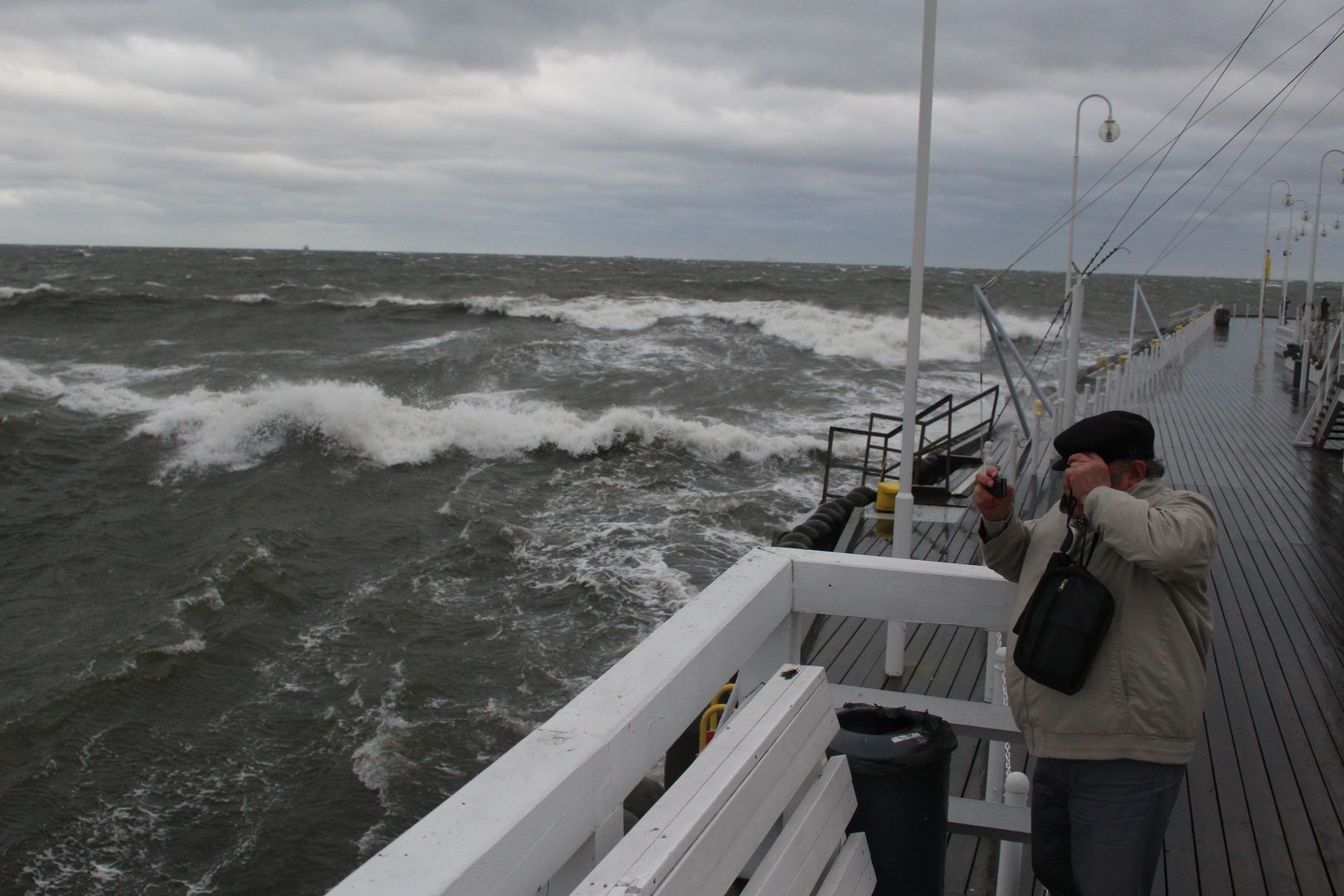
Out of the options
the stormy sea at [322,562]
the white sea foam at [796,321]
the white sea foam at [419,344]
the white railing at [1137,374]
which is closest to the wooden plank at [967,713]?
the stormy sea at [322,562]

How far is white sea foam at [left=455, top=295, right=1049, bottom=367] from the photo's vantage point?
3841 cm

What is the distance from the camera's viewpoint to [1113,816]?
7.91 feet

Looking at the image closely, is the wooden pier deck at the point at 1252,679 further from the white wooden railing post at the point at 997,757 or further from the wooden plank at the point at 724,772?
the wooden plank at the point at 724,772

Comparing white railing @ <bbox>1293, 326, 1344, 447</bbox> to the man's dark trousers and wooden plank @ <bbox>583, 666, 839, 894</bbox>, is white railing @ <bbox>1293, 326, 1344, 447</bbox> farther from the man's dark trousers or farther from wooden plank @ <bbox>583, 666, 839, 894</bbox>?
wooden plank @ <bbox>583, 666, 839, 894</bbox>

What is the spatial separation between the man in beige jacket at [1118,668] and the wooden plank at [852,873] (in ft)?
1.76

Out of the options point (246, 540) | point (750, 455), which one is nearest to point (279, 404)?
point (246, 540)

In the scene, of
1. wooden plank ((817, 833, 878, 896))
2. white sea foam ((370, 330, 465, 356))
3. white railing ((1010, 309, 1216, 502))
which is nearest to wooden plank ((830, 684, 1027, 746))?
wooden plank ((817, 833, 878, 896))

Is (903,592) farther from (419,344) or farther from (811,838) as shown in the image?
(419,344)

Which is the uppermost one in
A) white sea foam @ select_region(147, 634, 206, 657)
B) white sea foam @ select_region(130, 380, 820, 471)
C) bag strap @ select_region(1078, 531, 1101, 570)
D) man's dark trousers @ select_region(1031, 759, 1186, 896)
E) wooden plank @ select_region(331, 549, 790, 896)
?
bag strap @ select_region(1078, 531, 1101, 570)

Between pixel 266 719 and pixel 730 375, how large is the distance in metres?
23.0

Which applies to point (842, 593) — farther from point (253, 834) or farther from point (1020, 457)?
point (1020, 457)

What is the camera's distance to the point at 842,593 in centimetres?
267

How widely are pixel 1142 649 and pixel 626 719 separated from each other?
132 cm

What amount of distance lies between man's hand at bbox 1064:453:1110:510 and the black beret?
0.04 m
